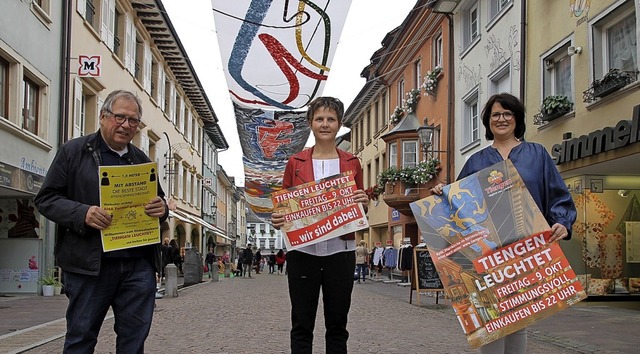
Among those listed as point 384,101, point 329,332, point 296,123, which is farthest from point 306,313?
point 384,101

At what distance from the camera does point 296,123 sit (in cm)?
1106

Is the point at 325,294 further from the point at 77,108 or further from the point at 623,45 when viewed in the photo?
the point at 77,108

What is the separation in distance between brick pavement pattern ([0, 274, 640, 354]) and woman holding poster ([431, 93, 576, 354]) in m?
3.49

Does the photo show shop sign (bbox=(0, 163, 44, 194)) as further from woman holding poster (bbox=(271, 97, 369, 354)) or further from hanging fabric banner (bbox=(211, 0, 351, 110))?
woman holding poster (bbox=(271, 97, 369, 354))

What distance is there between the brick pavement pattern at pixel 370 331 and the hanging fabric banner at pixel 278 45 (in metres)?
2.99

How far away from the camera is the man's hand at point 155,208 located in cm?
371

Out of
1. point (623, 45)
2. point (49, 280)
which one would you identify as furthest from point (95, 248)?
point (49, 280)

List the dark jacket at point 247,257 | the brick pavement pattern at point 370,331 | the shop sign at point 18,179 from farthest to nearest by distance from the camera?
the dark jacket at point 247,257 < the shop sign at point 18,179 < the brick pavement pattern at point 370,331

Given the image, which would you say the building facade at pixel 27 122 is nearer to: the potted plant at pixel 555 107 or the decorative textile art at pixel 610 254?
the potted plant at pixel 555 107

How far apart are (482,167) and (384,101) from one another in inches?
1191

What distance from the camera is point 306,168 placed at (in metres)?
4.36

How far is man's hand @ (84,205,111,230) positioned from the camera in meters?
3.48

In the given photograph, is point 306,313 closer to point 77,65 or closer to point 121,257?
point 121,257

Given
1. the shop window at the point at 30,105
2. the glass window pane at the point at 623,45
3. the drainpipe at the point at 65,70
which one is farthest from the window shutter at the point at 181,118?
the glass window pane at the point at 623,45
